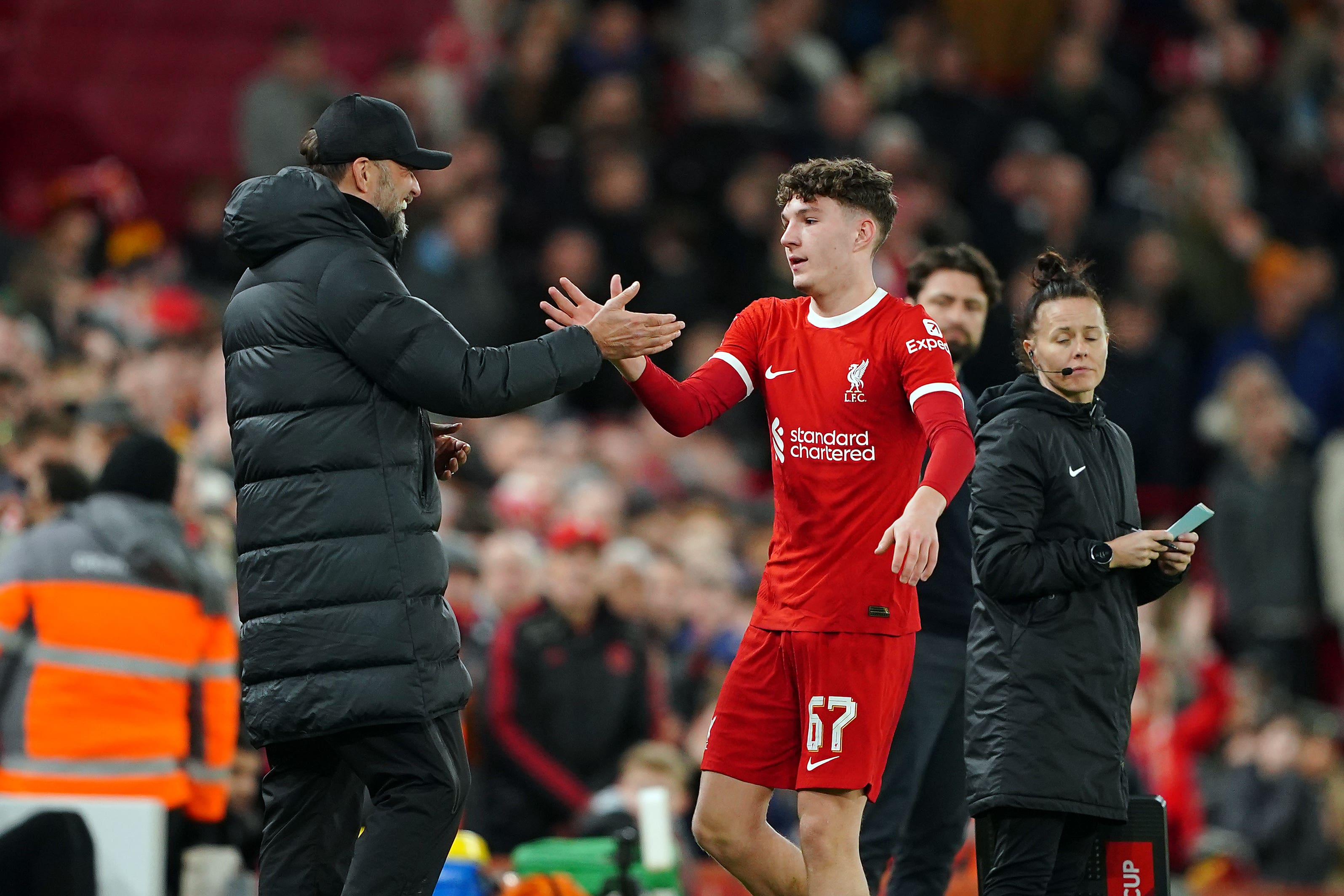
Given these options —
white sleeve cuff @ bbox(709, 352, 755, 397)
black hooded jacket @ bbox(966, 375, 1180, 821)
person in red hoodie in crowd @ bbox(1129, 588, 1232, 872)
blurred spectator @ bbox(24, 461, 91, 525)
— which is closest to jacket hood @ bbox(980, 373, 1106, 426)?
black hooded jacket @ bbox(966, 375, 1180, 821)

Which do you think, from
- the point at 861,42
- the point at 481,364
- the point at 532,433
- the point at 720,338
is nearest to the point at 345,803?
the point at 481,364

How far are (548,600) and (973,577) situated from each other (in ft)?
14.0

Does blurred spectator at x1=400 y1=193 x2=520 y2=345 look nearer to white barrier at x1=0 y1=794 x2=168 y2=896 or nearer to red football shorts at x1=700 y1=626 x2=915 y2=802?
white barrier at x1=0 y1=794 x2=168 y2=896

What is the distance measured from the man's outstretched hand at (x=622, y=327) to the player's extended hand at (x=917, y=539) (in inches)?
29.9

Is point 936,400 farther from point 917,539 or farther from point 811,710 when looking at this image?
point 811,710

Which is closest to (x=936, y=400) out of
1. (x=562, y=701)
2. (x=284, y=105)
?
(x=562, y=701)

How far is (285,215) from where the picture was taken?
4.54 m

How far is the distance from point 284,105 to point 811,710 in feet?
31.4

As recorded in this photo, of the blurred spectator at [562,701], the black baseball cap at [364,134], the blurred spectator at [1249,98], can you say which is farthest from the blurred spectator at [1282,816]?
the black baseball cap at [364,134]

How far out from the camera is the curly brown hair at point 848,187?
4938 mm

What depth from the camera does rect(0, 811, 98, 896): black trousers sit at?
5.67 m

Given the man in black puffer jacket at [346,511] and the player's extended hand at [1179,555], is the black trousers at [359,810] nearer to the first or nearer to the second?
the man in black puffer jacket at [346,511]

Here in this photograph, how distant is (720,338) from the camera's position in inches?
514

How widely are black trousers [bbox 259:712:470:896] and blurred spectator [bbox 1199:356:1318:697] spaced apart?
30.7 feet
